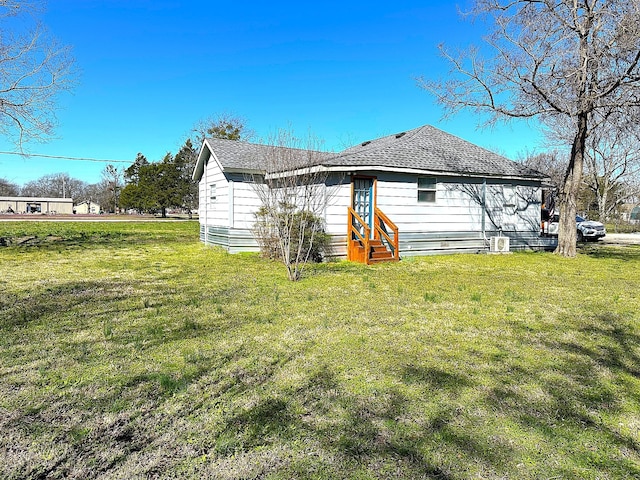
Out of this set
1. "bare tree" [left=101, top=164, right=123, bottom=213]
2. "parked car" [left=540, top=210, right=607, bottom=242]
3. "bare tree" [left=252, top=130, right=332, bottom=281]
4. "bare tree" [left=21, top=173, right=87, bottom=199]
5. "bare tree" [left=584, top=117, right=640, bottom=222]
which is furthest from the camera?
"bare tree" [left=21, top=173, right=87, bottom=199]

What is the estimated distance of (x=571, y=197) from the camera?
12.0 metres

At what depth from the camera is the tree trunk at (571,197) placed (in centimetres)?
1181

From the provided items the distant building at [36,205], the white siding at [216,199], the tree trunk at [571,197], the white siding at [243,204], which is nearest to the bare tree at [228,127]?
the white siding at [216,199]

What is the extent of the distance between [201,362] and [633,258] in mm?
13477

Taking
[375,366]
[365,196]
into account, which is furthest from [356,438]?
[365,196]

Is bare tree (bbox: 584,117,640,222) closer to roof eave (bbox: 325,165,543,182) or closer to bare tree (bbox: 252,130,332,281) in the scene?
roof eave (bbox: 325,165,543,182)

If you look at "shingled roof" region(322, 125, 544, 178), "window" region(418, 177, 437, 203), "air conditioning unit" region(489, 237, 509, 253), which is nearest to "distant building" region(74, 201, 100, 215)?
"shingled roof" region(322, 125, 544, 178)

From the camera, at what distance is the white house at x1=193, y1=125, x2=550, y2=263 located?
35.2 feet

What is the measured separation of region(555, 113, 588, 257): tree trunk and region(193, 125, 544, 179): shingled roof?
4.78 feet

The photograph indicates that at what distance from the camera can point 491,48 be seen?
11.5 metres

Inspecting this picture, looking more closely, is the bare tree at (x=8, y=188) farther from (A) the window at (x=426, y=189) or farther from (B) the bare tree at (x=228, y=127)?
(A) the window at (x=426, y=189)

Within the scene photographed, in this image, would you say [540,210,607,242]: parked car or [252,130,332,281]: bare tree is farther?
[540,210,607,242]: parked car

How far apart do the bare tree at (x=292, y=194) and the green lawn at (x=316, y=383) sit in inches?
69.6

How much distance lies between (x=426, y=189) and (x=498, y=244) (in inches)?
130
